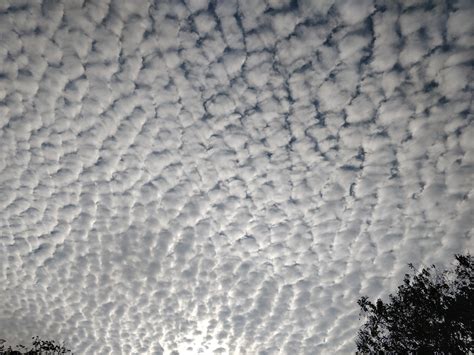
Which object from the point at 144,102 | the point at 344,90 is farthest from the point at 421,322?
the point at 144,102

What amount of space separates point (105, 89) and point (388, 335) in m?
18.2

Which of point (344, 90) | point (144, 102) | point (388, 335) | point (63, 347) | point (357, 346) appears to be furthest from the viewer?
point (63, 347)

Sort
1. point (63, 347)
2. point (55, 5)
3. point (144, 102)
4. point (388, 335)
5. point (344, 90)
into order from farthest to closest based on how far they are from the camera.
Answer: point (63, 347) < point (388, 335) < point (144, 102) < point (344, 90) < point (55, 5)

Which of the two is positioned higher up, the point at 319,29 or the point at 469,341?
the point at 319,29

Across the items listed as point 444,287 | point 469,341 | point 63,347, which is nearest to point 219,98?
point 444,287

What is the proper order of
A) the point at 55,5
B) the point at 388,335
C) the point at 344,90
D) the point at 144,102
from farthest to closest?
the point at 388,335 → the point at 144,102 → the point at 344,90 → the point at 55,5

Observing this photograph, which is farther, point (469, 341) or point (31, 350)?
point (31, 350)

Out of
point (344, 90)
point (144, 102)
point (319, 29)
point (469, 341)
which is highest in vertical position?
point (144, 102)

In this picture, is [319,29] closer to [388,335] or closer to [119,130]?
[119,130]

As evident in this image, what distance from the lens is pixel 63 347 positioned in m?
24.5

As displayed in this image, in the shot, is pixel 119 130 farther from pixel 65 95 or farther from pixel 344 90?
pixel 344 90

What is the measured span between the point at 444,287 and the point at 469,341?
2.38 m

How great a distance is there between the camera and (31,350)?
25.6m

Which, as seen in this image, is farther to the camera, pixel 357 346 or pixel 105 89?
pixel 357 346
